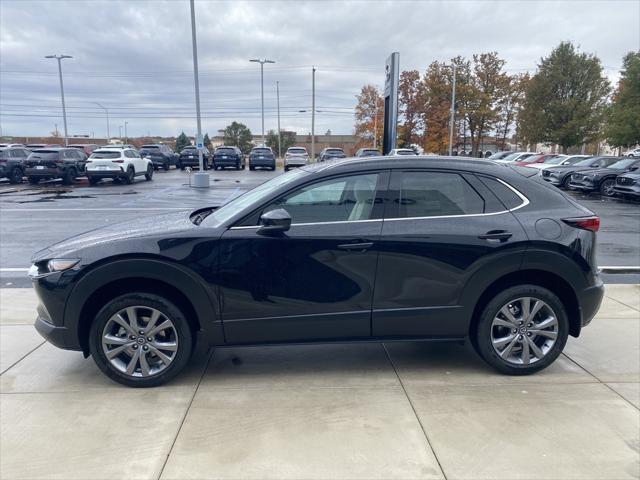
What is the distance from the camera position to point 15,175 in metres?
24.5

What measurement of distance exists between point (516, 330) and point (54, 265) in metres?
3.55

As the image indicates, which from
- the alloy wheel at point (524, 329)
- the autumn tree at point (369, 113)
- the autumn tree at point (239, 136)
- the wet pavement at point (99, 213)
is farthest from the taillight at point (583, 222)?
the autumn tree at point (239, 136)

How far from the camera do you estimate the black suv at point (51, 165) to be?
2305 cm

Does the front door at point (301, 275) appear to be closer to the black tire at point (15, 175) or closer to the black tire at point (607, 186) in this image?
the black tire at point (607, 186)

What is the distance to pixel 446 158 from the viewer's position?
421 centimetres

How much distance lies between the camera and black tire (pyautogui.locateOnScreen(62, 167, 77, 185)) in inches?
944

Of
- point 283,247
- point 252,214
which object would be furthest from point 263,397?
point 252,214

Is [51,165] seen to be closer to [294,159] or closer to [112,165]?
[112,165]

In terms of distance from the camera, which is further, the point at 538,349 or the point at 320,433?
the point at 538,349

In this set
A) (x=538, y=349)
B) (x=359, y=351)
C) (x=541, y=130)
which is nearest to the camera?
(x=538, y=349)

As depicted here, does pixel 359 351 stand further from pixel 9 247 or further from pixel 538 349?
pixel 9 247

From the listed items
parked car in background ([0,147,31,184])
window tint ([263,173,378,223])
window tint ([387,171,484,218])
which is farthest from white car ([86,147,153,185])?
window tint ([387,171,484,218])

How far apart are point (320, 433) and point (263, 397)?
632 mm

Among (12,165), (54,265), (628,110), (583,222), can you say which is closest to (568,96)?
(628,110)
